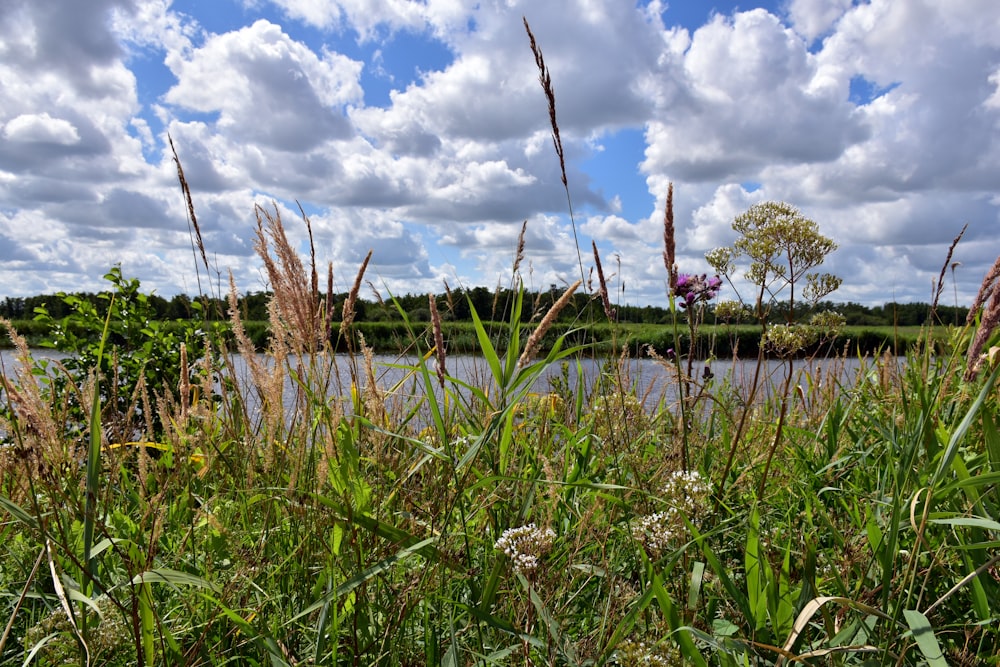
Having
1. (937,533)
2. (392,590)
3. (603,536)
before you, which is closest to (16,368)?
(392,590)

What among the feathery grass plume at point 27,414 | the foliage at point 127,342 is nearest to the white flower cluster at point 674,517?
the feathery grass plume at point 27,414

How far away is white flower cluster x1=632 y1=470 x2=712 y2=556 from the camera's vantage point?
1.31m

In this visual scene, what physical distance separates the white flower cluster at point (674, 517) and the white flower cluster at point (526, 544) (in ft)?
0.80

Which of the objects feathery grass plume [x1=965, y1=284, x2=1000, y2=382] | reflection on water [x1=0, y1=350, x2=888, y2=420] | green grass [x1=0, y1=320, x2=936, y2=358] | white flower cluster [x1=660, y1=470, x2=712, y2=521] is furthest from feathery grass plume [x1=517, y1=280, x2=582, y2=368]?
feathery grass plume [x1=965, y1=284, x2=1000, y2=382]

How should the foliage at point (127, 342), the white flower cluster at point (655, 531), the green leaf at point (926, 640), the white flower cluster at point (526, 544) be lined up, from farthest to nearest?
the foliage at point (127, 342) → the white flower cluster at point (655, 531) → the white flower cluster at point (526, 544) → the green leaf at point (926, 640)

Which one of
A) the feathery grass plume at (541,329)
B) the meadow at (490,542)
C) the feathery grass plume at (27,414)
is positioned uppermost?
the feathery grass plume at (541,329)

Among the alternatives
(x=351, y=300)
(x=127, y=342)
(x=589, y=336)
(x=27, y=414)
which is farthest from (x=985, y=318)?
(x=127, y=342)

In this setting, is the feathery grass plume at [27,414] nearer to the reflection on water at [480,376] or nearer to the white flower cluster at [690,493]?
the reflection on water at [480,376]

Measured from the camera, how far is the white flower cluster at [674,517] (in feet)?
4.30

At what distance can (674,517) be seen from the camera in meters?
1.38

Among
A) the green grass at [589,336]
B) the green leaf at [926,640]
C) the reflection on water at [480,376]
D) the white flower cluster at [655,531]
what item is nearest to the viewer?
the green leaf at [926,640]

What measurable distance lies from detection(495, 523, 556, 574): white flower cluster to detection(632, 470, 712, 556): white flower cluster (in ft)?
0.80

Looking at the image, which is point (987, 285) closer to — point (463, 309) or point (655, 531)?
point (655, 531)

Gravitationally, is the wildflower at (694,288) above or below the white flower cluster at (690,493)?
above
